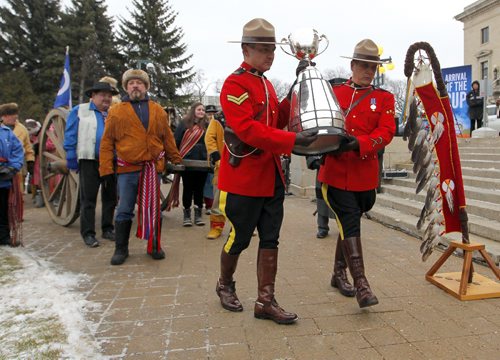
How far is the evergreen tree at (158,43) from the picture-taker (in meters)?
37.2

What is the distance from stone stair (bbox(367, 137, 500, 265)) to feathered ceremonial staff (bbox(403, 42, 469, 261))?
1.04 metres

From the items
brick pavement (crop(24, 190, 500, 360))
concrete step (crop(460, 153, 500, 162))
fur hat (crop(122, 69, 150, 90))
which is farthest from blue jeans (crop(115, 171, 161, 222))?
concrete step (crop(460, 153, 500, 162))

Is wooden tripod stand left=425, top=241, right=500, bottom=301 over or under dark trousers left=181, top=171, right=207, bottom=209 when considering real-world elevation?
under

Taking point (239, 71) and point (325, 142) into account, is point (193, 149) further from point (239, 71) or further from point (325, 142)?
point (325, 142)

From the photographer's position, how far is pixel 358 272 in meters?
3.18

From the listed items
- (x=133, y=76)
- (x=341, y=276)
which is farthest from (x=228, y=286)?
(x=133, y=76)

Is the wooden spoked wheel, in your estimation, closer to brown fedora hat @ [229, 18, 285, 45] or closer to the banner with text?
brown fedora hat @ [229, 18, 285, 45]

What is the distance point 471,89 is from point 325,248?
11744 mm

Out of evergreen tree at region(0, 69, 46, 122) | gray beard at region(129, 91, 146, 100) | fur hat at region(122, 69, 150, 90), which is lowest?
gray beard at region(129, 91, 146, 100)

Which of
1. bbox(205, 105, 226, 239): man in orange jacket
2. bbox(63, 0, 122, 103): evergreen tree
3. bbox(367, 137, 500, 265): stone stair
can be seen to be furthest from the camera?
bbox(63, 0, 122, 103): evergreen tree

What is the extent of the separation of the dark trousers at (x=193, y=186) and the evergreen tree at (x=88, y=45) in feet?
102

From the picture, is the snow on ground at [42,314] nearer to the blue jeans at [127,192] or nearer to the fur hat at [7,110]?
the blue jeans at [127,192]

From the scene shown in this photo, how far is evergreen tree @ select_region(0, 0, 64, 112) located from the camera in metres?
35.3

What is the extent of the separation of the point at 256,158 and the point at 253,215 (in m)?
0.41
